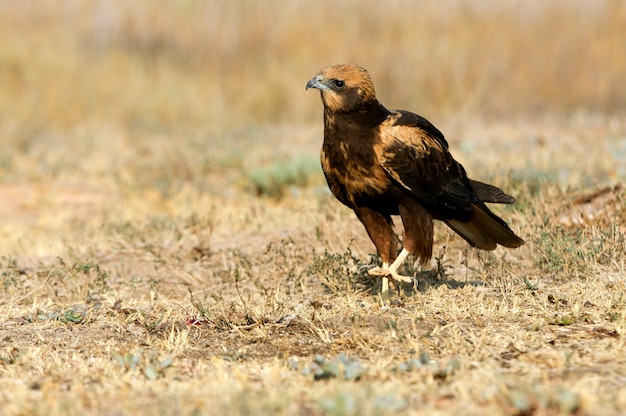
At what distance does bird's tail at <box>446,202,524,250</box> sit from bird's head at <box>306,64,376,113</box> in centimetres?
104

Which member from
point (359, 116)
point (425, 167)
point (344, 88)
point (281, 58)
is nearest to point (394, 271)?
point (425, 167)

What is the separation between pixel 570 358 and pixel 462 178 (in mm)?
1847

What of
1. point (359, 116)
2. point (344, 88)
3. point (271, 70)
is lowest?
point (271, 70)

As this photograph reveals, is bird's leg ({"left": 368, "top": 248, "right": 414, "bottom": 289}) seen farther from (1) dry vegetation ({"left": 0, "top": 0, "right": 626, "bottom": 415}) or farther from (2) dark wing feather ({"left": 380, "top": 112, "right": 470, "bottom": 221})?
(2) dark wing feather ({"left": 380, "top": 112, "right": 470, "bottom": 221})

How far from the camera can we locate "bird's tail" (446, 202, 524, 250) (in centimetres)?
517

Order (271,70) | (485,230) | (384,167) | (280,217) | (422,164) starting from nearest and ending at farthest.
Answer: (384,167), (422,164), (485,230), (280,217), (271,70)

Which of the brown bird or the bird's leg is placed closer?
the brown bird

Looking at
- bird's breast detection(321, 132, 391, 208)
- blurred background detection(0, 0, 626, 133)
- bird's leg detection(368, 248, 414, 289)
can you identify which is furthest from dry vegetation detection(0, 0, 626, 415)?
bird's breast detection(321, 132, 391, 208)

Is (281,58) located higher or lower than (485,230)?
higher

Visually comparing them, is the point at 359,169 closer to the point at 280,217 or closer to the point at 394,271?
the point at 394,271

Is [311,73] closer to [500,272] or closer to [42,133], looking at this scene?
[42,133]

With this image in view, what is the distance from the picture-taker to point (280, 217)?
23.4ft

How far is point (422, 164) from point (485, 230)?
693mm

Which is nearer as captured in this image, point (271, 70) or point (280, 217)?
point (280, 217)
